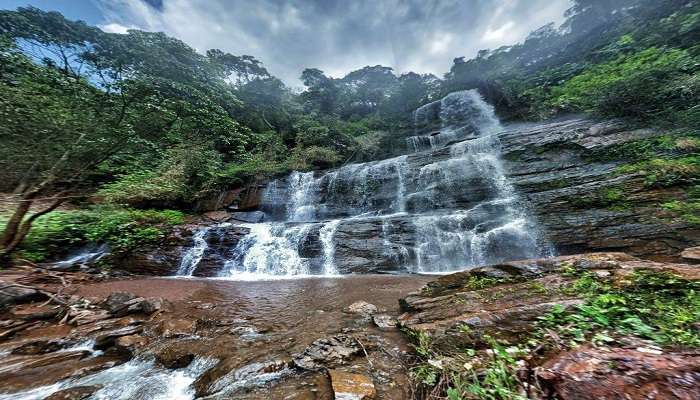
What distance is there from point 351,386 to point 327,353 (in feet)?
2.18

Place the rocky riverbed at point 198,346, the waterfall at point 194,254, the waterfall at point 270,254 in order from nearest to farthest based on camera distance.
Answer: the rocky riverbed at point 198,346
the waterfall at point 194,254
the waterfall at point 270,254

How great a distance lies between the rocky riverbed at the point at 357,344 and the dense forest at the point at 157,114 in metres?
3.80

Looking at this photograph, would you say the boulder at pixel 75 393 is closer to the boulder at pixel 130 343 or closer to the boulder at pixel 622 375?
the boulder at pixel 130 343

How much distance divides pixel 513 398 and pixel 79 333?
510cm

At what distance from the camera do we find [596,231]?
705cm

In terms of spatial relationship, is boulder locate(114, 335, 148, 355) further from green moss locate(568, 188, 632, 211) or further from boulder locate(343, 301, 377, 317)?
green moss locate(568, 188, 632, 211)

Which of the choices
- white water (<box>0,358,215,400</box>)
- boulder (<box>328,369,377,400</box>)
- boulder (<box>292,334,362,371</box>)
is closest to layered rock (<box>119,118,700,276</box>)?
boulder (<box>292,334,362,371</box>)

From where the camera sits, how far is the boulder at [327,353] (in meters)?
2.65

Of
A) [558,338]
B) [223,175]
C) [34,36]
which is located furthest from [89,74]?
[558,338]

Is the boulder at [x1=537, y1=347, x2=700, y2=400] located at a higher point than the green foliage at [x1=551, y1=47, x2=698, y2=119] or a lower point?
lower

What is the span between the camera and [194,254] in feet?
30.3

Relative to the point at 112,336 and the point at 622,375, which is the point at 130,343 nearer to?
the point at 112,336

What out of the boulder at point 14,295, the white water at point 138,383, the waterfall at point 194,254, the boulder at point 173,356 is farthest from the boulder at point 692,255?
the waterfall at point 194,254

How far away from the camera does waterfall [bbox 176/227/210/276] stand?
8781 mm
